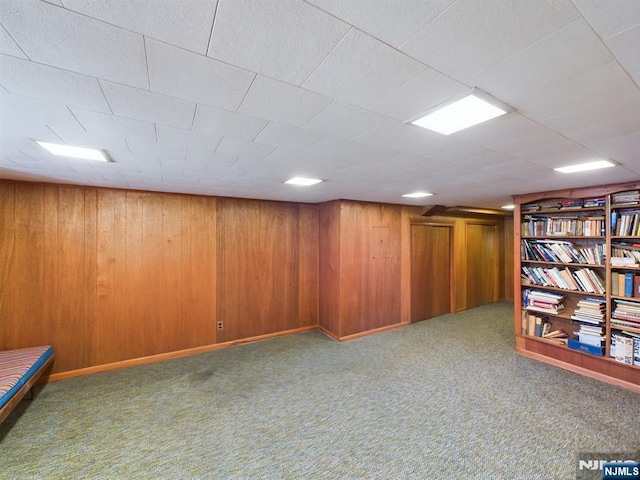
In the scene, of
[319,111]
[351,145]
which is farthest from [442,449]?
[319,111]

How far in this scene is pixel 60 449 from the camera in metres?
2.07

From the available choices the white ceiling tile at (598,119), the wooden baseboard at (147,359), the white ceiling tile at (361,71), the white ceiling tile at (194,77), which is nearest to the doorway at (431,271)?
the wooden baseboard at (147,359)

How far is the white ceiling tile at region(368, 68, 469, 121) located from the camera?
1046 mm

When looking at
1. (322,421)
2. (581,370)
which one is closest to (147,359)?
(322,421)

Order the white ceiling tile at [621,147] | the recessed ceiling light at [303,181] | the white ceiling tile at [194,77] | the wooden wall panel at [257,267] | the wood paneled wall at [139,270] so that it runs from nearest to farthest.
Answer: the white ceiling tile at [194,77], the white ceiling tile at [621,147], the recessed ceiling light at [303,181], the wood paneled wall at [139,270], the wooden wall panel at [257,267]

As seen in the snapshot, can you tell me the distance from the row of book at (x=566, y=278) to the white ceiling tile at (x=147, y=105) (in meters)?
4.30

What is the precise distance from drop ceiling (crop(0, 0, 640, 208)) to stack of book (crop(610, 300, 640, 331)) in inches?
70.0

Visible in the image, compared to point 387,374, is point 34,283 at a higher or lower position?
higher

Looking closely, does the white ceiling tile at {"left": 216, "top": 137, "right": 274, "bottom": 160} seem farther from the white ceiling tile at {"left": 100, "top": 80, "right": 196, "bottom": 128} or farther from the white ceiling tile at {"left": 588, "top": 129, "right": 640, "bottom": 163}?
the white ceiling tile at {"left": 588, "top": 129, "right": 640, "bottom": 163}

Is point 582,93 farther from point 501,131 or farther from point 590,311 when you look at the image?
point 590,311

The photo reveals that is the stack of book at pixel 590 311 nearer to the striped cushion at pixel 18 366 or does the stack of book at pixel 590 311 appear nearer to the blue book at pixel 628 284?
the blue book at pixel 628 284

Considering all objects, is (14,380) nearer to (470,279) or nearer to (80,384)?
(80,384)

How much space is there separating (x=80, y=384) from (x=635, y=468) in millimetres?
4831

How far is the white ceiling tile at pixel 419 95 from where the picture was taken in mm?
1046
